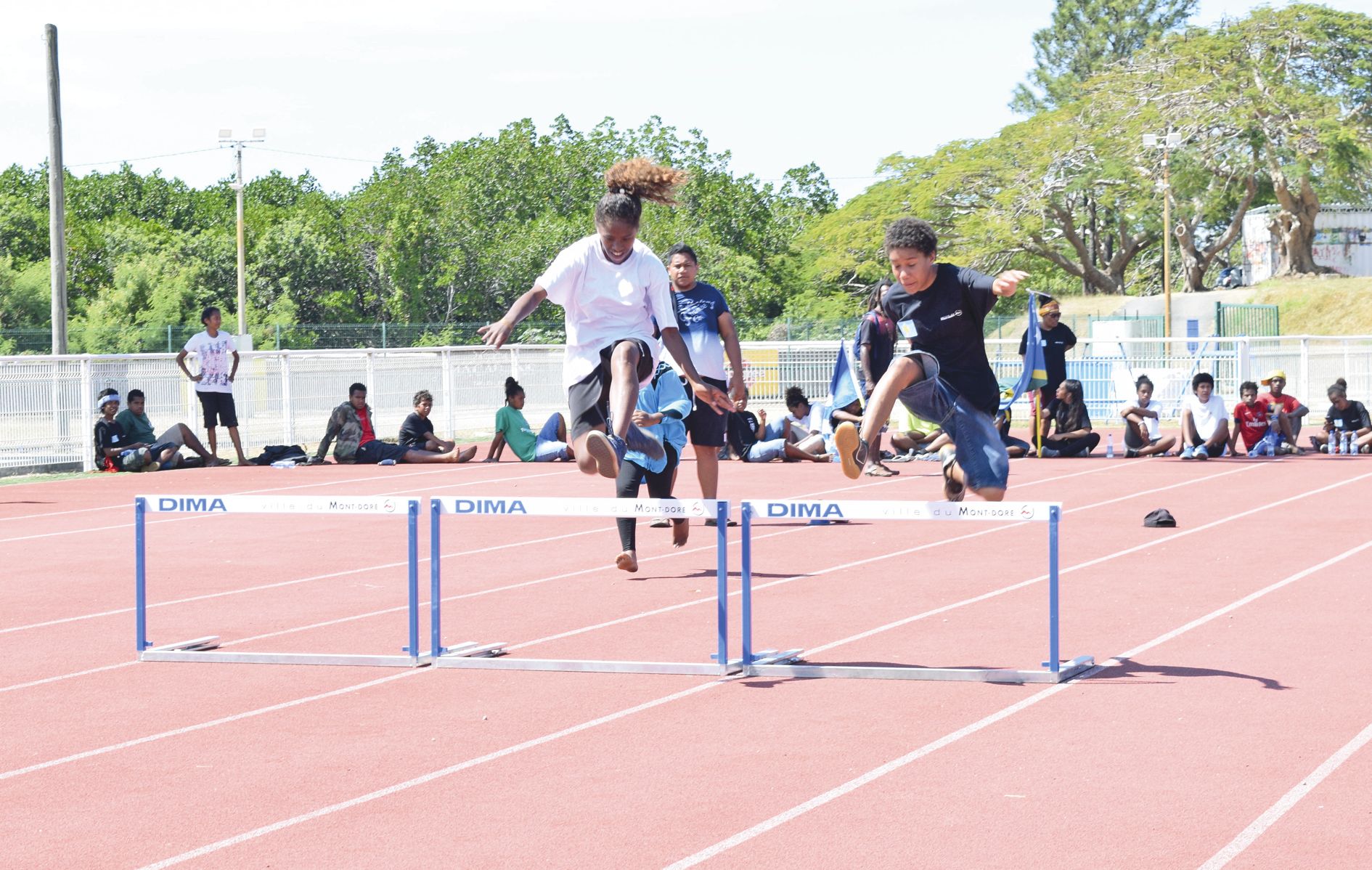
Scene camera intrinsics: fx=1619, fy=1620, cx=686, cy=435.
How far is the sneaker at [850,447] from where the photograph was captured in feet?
23.4

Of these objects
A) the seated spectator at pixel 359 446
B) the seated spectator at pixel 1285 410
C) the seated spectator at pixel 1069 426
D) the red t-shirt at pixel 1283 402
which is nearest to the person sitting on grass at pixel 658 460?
the seated spectator at pixel 359 446

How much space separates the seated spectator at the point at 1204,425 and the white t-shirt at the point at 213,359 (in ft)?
40.3

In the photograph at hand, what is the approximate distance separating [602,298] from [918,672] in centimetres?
235

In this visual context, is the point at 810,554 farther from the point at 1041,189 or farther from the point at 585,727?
the point at 1041,189

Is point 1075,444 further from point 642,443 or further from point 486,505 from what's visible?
point 486,505

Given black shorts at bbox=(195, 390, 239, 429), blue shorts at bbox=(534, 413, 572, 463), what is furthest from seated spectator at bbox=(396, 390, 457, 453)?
black shorts at bbox=(195, 390, 239, 429)

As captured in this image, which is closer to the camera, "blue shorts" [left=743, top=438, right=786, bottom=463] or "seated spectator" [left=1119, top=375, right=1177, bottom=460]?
"blue shorts" [left=743, top=438, right=786, bottom=463]

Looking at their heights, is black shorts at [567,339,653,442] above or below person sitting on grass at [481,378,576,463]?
above

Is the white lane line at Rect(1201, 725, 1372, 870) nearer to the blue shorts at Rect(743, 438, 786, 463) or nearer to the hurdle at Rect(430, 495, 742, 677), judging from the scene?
the hurdle at Rect(430, 495, 742, 677)

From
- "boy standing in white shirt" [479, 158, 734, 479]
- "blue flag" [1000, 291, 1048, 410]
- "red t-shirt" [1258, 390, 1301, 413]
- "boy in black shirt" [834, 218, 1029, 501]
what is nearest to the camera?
"boy in black shirt" [834, 218, 1029, 501]

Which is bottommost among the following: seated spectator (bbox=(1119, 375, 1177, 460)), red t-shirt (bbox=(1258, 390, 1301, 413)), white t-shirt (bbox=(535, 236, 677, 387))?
seated spectator (bbox=(1119, 375, 1177, 460))

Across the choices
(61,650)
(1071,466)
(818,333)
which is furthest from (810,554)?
(818,333)

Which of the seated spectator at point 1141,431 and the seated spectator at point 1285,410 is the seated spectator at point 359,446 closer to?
the seated spectator at point 1141,431

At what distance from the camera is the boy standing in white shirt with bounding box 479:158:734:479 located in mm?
7719
